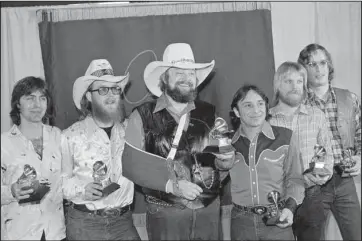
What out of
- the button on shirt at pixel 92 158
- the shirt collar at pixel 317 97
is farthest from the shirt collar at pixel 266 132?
the button on shirt at pixel 92 158

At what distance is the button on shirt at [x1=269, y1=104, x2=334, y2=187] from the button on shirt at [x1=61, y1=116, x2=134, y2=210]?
0.96 metres

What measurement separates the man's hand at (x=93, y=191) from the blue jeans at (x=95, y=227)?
0.15m

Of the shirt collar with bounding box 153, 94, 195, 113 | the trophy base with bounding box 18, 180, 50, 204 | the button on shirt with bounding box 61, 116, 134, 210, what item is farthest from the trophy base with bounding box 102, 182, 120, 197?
the shirt collar with bounding box 153, 94, 195, 113

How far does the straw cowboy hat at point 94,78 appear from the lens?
2826 millimetres

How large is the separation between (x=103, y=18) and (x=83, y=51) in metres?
0.27

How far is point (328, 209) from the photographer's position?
3.01 metres

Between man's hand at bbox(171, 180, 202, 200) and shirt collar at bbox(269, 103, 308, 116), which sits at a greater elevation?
shirt collar at bbox(269, 103, 308, 116)

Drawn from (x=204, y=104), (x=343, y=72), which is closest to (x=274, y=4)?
(x=343, y=72)

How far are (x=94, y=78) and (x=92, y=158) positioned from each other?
1.59ft

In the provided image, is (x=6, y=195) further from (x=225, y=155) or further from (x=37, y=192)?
(x=225, y=155)

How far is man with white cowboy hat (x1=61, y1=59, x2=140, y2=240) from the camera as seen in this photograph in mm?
2672

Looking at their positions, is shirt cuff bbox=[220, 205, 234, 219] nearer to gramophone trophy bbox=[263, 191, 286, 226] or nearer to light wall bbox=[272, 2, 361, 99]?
gramophone trophy bbox=[263, 191, 286, 226]

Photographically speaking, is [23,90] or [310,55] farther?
[310,55]

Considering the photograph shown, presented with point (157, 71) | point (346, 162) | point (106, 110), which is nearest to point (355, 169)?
point (346, 162)
